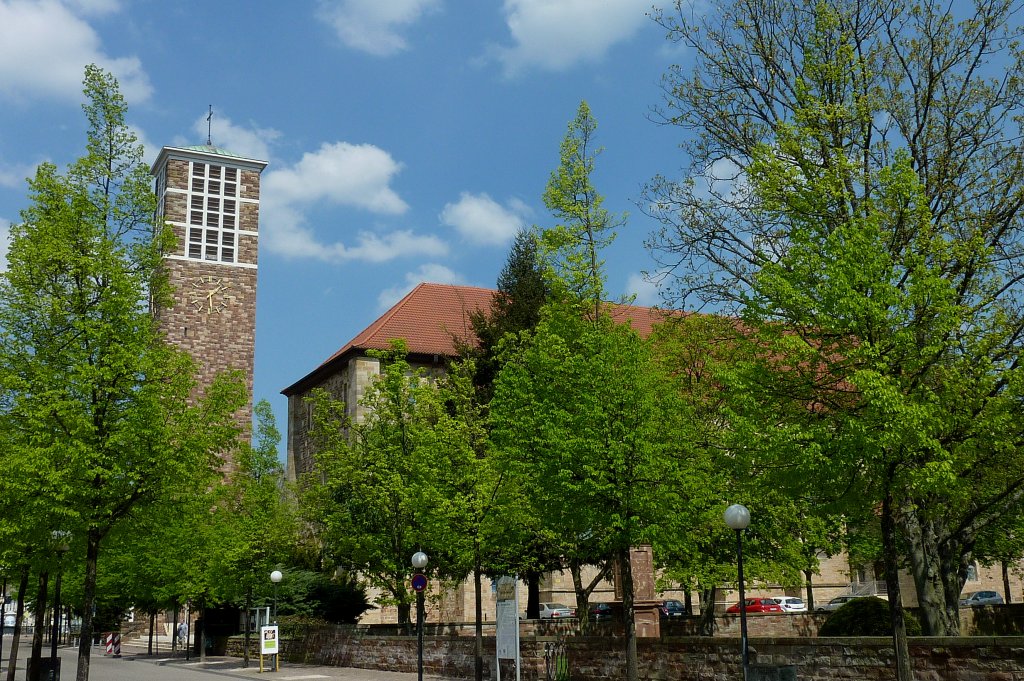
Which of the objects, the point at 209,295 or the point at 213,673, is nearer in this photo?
the point at 213,673

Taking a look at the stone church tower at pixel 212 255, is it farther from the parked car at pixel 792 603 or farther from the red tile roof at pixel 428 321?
the parked car at pixel 792 603

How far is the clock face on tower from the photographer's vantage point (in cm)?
5522

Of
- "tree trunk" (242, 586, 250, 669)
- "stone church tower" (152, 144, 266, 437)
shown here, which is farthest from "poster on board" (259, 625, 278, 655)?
"stone church tower" (152, 144, 266, 437)

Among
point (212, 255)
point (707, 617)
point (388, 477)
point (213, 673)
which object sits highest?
point (212, 255)

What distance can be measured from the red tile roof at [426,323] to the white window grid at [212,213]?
901 cm

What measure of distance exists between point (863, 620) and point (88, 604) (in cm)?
1628

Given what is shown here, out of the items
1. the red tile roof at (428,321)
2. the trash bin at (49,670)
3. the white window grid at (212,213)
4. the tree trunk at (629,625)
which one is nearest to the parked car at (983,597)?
the red tile roof at (428,321)

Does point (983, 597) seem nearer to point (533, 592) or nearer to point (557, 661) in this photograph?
point (533, 592)

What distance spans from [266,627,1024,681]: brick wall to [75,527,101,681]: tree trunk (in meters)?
9.22

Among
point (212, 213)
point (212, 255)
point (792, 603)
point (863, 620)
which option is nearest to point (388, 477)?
point (863, 620)

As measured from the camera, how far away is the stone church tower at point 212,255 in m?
54.7

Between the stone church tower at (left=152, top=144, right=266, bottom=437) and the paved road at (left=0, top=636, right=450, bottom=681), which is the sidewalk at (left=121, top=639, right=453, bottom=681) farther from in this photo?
the stone church tower at (left=152, top=144, right=266, bottom=437)

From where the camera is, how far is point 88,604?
17.8 m

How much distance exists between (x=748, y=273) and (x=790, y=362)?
6886 mm
